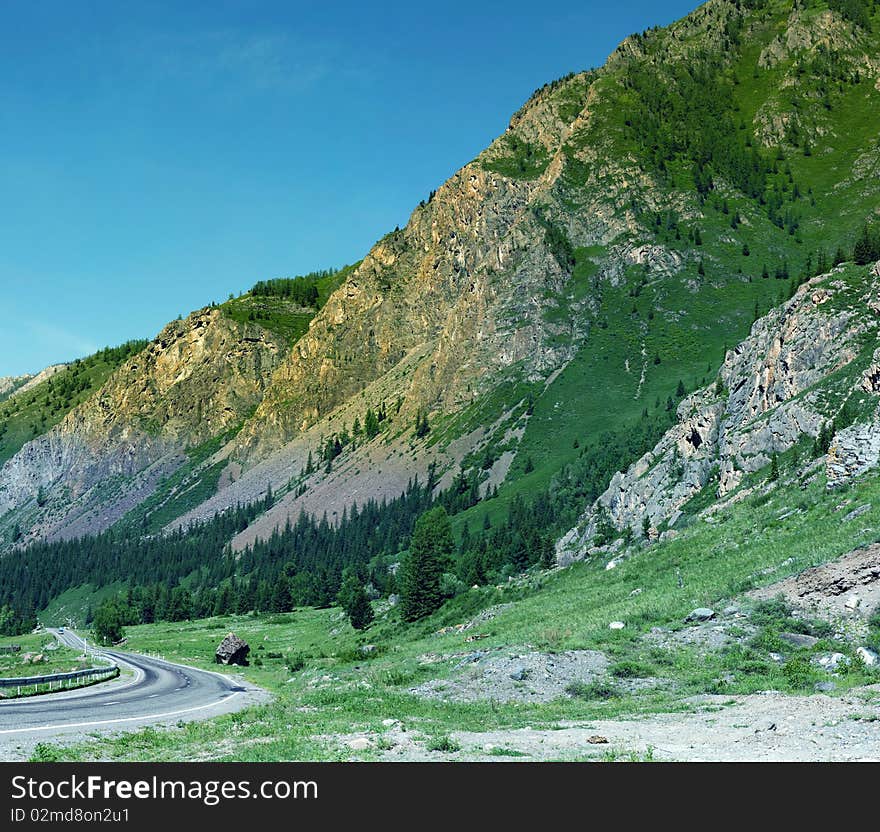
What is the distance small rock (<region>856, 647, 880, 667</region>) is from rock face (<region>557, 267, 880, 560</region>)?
82.1 feet

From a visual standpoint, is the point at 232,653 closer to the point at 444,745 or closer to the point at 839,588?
the point at 839,588

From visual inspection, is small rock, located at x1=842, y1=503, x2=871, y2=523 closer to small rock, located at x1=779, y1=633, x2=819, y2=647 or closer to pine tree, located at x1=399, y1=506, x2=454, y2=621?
small rock, located at x1=779, y1=633, x2=819, y2=647

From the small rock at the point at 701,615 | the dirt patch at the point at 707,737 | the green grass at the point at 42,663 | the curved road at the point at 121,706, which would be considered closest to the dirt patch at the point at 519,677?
the small rock at the point at 701,615

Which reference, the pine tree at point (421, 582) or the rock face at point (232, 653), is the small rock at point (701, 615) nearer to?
the pine tree at point (421, 582)

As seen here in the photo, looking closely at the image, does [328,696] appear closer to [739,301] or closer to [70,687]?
[70,687]

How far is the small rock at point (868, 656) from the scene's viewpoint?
2539cm

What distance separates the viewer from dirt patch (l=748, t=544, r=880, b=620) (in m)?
30.4

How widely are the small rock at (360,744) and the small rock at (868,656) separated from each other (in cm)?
1708

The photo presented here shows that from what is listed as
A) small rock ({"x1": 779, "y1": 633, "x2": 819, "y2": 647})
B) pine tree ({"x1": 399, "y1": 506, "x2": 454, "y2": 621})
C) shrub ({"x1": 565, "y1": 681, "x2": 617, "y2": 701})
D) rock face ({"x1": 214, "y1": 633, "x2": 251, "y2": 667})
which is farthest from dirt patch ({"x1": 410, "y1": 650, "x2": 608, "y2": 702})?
rock face ({"x1": 214, "y1": 633, "x2": 251, "y2": 667})

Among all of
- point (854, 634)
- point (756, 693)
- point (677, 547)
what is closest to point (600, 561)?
point (677, 547)

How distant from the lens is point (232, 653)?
246ft

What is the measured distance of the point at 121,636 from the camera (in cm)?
12281

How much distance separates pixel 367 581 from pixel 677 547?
325 ft

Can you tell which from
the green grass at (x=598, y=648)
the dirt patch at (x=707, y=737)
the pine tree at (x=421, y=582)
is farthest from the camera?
the pine tree at (x=421, y=582)
